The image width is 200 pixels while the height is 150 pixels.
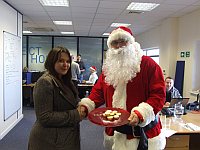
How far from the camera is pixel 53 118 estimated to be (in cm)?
156

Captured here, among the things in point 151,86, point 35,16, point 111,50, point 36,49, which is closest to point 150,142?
point 151,86

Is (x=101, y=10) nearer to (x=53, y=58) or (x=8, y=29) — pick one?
(x=8, y=29)

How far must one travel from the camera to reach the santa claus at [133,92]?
1.59 metres

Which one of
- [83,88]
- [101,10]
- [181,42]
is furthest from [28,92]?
[181,42]

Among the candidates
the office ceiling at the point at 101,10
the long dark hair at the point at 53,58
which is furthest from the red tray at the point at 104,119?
the office ceiling at the point at 101,10

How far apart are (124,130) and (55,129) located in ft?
1.73

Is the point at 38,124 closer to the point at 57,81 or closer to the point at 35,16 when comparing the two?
the point at 57,81

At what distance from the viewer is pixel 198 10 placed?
4.79 m

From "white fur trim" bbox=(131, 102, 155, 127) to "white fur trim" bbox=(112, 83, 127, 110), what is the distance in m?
0.15

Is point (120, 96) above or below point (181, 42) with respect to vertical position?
below

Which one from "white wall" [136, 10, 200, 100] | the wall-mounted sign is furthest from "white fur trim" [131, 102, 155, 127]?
the wall-mounted sign

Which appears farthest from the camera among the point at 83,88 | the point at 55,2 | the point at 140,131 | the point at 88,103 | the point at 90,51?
the point at 90,51

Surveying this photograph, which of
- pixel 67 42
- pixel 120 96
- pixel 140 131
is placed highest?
pixel 67 42

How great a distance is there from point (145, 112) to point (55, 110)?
2.18 ft
